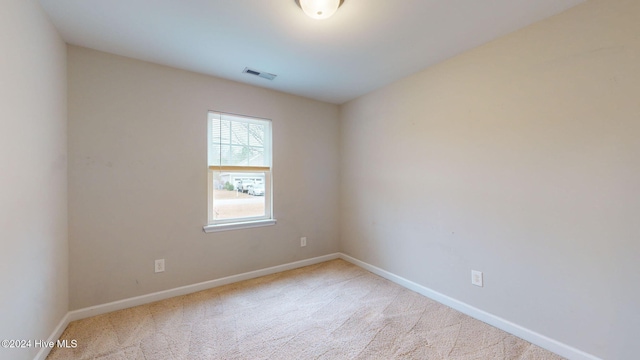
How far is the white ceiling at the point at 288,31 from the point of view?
5.32ft

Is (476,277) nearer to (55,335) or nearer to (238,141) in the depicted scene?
A: (238,141)

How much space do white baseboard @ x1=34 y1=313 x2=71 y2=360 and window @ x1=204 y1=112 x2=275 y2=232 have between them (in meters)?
1.20

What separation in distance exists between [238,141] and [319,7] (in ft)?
5.85

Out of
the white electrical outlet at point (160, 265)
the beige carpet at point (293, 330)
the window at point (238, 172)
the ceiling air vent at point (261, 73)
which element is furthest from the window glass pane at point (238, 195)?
the ceiling air vent at point (261, 73)

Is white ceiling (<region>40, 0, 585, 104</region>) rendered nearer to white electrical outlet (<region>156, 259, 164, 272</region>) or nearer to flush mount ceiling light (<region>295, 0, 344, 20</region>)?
flush mount ceiling light (<region>295, 0, 344, 20</region>)

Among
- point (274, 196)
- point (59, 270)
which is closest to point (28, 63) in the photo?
point (59, 270)

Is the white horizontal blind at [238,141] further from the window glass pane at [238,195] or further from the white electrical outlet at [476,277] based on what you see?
the white electrical outlet at [476,277]

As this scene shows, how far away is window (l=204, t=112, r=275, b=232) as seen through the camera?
8.99 feet

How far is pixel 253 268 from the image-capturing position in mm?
2936

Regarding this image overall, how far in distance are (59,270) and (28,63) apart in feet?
4.84

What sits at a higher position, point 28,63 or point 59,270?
point 28,63

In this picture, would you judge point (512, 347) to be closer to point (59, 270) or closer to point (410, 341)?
point (410, 341)

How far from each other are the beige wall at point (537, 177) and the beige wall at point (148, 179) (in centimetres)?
172

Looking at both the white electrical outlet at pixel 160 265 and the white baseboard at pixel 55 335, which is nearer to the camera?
the white baseboard at pixel 55 335
